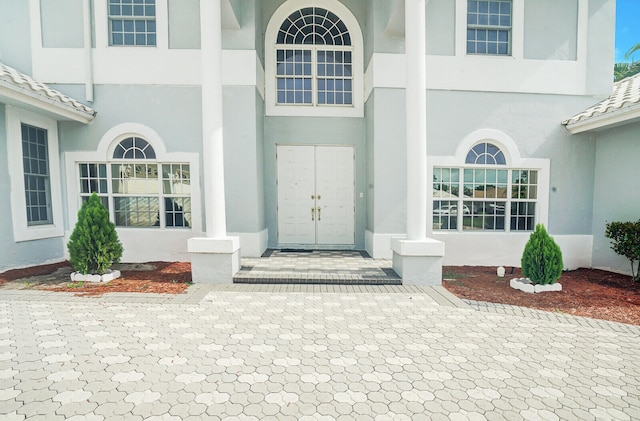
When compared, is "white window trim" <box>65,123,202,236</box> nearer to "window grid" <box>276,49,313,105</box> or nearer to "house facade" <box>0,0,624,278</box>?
"house facade" <box>0,0,624,278</box>

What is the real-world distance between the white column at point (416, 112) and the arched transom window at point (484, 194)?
231cm

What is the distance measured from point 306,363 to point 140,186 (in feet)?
22.2

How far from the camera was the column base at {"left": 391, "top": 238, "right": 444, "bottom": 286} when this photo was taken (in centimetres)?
559

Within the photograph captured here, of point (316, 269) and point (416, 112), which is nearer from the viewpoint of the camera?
point (416, 112)

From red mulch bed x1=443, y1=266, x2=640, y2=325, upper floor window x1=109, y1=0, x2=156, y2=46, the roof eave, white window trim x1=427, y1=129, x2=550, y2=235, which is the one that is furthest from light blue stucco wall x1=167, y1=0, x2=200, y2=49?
red mulch bed x1=443, y1=266, x2=640, y2=325

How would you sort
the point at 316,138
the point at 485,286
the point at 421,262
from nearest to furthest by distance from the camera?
1. the point at 421,262
2. the point at 485,286
3. the point at 316,138

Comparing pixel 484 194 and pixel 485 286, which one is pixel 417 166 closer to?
pixel 485 286

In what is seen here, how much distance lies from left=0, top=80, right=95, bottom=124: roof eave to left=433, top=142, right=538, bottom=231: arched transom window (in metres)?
8.63

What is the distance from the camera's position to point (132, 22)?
295 inches

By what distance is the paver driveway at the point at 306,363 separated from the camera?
7.80ft

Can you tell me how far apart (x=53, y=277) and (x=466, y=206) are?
9.48 meters

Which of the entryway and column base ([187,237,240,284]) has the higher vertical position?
column base ([187,237,240,284])

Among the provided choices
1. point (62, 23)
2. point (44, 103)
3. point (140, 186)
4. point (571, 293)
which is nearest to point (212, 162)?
point (140, 186)

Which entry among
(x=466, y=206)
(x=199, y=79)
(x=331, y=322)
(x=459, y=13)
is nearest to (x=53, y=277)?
(x=199, y=79)
